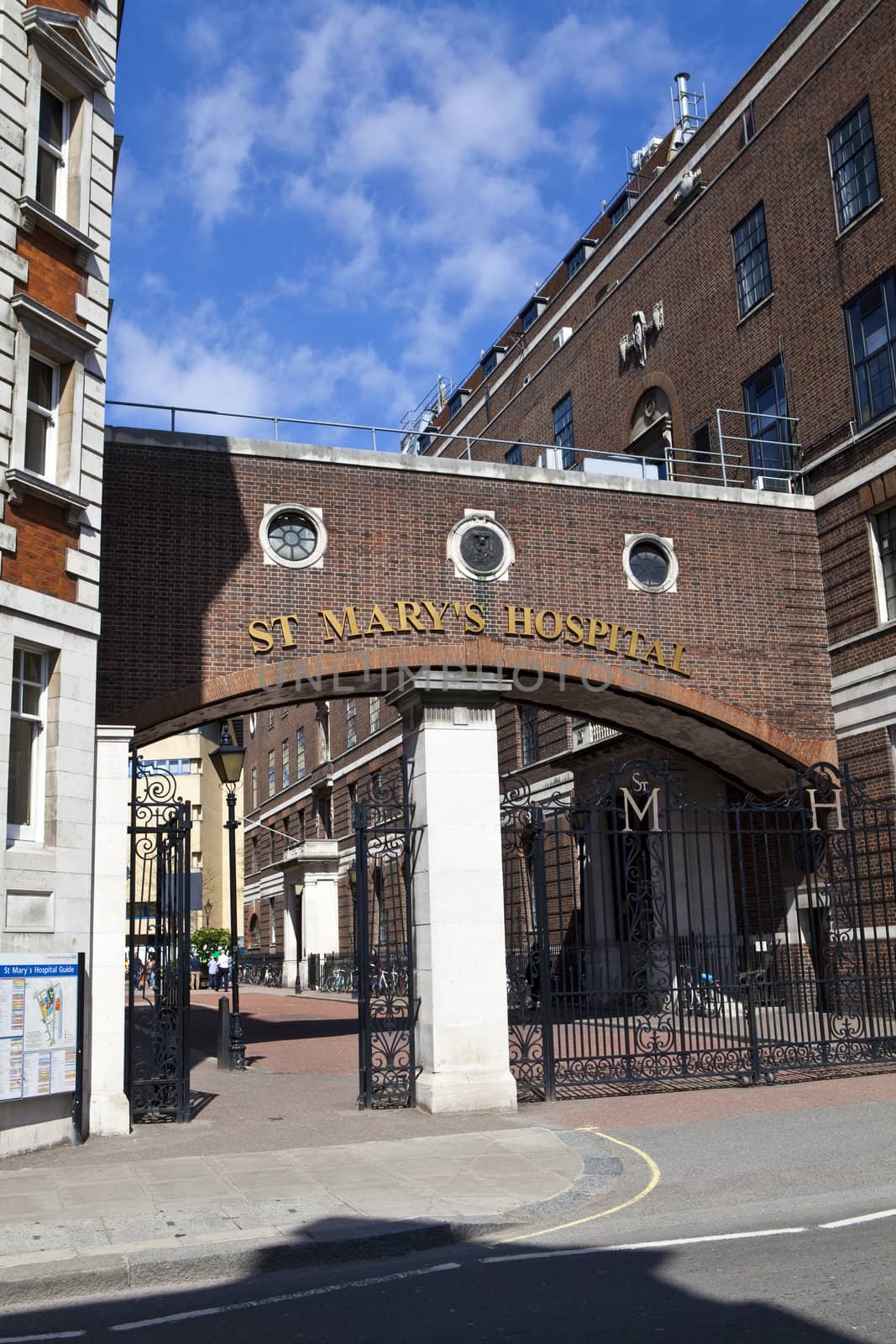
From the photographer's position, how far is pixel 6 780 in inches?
464

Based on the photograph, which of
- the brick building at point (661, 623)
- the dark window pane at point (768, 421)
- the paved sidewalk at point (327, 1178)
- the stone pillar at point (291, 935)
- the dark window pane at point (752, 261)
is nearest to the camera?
the paved sidewalk at point (327, 1178)

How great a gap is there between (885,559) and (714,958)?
23.0ft

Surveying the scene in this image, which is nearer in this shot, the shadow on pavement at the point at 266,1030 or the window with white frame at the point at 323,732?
the shadow on pavement at the point at 266,1030

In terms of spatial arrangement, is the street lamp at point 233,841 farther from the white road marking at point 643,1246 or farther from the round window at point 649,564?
the white road marking at point 643,1246

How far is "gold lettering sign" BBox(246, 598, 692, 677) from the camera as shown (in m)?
Result: 18.6

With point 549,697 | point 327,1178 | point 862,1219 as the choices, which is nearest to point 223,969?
point 549,697

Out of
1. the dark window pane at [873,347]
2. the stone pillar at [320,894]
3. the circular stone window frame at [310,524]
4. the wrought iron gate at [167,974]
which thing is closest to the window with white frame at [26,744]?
the wrought iron gate at [167,974]

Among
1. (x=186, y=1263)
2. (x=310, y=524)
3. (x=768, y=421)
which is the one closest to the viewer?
(x=186, y=1263)

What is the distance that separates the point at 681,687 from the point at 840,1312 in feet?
50.3

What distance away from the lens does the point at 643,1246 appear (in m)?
7.29

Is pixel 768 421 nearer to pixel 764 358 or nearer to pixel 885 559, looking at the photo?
pixel 764 358

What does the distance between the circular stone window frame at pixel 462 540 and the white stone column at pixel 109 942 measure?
25.3 ft

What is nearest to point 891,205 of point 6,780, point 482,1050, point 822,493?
point 822,493

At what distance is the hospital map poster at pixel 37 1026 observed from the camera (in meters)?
11.1
